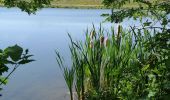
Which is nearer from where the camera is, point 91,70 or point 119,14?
point 119,14

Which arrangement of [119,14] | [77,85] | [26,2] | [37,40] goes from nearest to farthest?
[119,14] → [26,2] → [77,85] → [37,40]

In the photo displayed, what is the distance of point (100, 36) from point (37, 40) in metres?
12.4

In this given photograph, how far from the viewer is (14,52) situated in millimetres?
1836

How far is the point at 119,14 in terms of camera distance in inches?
144

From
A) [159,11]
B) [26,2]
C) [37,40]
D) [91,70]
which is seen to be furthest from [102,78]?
[37,40]

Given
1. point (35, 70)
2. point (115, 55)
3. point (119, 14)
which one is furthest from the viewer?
point (35, 70)

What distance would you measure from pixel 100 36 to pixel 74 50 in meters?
0.49

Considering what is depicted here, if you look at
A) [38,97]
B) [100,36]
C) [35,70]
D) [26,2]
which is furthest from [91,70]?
[35,70]

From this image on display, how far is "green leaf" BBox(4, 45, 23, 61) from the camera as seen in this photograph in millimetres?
1813

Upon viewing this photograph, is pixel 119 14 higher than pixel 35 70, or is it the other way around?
pixel 119 14

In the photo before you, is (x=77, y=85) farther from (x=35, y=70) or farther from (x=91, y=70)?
(x=35, y=70)

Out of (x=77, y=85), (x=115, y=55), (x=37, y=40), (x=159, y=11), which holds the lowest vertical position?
(x=37, y=40)

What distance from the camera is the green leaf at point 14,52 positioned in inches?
71.4

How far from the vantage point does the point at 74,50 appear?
5746 millimetres
